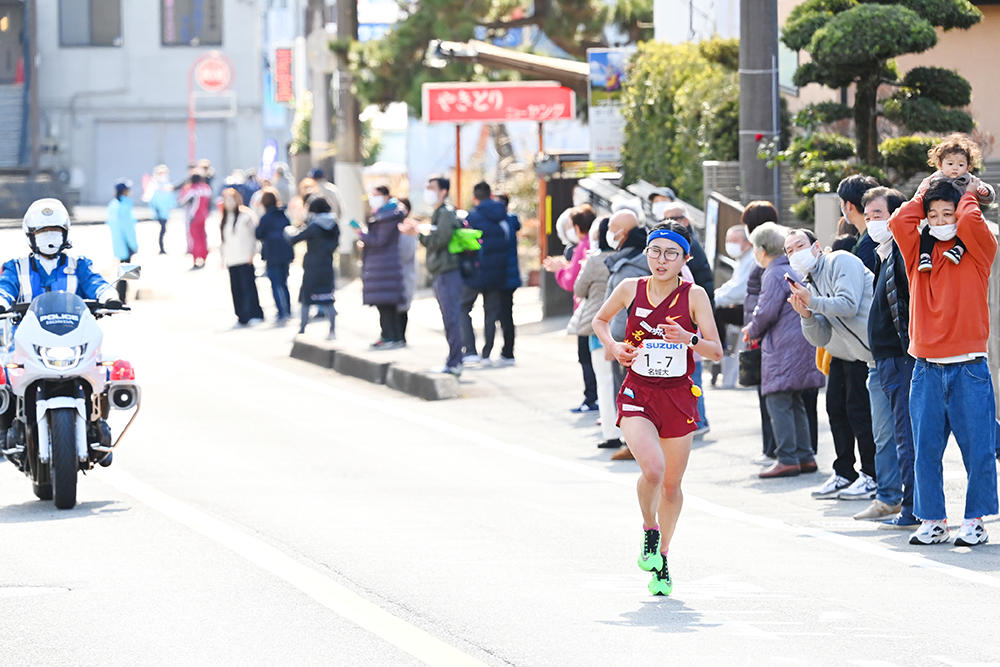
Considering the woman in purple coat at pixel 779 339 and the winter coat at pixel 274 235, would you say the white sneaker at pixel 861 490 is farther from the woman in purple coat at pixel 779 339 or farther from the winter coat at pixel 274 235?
the winter coat at pixel 274 235

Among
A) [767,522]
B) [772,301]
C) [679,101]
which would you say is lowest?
[767,522]

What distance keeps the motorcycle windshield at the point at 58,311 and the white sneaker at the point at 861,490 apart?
4.64 meters

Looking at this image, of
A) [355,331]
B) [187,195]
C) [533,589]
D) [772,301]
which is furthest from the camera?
[187,195]

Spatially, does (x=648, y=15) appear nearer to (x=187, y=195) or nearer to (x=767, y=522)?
(x=187, y=195)

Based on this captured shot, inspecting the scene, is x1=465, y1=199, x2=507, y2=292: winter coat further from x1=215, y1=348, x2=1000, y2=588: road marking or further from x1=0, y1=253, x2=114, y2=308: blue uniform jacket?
x1=0, y1=253, x2=114, y2=308: blue uniform jacket

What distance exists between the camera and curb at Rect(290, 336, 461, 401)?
18391 millimetres

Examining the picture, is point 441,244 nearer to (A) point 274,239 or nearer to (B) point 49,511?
(A) point 274,239

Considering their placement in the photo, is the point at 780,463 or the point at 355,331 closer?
the point at 780,463

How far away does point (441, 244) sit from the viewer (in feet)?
64.5

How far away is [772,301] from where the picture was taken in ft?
42.3

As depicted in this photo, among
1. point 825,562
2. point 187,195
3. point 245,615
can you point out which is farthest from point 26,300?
point 187,195

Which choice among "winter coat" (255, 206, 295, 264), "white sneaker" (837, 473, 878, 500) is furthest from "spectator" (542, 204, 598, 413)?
"winter coat" (255, 206, 295, 264)

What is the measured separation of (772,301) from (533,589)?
426 cm

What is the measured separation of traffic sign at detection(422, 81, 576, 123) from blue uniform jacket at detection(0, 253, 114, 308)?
16.7 m
